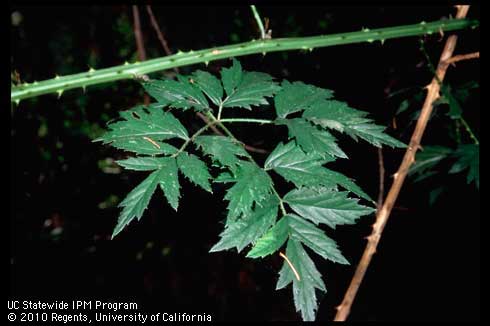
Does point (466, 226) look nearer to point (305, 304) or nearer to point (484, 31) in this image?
point (484, 31)

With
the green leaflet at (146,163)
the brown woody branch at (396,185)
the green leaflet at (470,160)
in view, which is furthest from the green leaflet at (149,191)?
the green leaflet at (470,160)

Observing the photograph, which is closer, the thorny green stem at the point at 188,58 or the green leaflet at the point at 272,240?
the green leaflet at the point at 272,240

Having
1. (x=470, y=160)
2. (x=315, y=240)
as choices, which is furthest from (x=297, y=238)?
(x=470, y=160)

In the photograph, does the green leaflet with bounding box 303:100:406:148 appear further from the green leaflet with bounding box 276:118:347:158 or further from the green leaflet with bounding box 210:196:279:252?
the green leaflet with bounding box 210:196:279:252

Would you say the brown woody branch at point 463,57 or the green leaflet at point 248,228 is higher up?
the brown woody branch at point 463,57

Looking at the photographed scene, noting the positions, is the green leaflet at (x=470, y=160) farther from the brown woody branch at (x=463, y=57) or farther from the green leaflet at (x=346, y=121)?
the green leaflet at (x=346, y=121)

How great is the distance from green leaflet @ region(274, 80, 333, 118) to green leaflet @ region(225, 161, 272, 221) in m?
0.23

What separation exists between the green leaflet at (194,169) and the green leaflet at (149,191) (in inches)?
0.9

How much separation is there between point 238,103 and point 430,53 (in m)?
1.13

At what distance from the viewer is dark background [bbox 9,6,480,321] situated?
1.75 meters

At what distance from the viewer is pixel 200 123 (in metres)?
2.46

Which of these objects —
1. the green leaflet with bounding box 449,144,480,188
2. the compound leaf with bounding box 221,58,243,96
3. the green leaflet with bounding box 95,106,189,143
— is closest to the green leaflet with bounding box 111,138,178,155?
the green leaflet with bounding box 95,106,189,143

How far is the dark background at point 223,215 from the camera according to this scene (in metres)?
1.75

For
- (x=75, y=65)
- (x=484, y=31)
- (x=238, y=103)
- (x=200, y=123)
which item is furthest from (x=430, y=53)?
(x=75, y=65)
